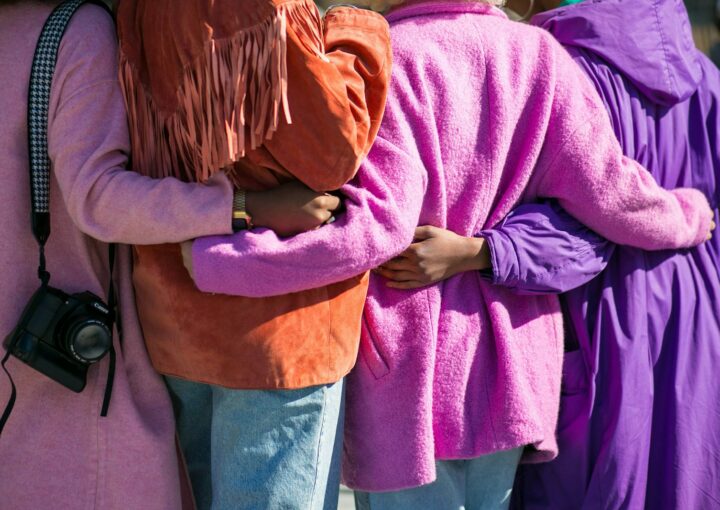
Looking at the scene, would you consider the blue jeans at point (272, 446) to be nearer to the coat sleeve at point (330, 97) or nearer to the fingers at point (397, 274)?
the fingers at point (397, 274)

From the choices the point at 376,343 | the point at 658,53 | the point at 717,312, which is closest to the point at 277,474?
the point at 376,343

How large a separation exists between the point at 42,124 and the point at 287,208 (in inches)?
19.1

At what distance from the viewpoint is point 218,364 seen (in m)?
1.93

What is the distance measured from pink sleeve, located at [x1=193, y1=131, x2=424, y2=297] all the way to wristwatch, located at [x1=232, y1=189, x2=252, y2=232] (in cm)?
2

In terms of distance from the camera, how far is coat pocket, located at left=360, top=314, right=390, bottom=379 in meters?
2.12

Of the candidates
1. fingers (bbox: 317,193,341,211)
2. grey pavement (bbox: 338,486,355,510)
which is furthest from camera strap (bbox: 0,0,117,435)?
grey pavement (bbox: 338,486,355,510)

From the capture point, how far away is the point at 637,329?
7.63 ft

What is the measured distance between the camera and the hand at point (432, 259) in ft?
6.96

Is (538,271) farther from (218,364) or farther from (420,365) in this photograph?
(218,364)

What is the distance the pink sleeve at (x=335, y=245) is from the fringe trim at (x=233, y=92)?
0.51 feet

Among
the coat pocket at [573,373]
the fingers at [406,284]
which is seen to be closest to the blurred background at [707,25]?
the coat pocket at [573,373]

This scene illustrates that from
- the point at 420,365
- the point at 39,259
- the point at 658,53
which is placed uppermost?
the point at 658,53

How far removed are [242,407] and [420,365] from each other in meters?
0.38

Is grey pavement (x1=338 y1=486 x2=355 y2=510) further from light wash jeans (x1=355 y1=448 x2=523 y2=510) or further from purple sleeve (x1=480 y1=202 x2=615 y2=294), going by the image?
purple sleeve (x1=480 y1=202 x2=615 y2=294)
